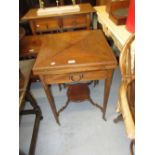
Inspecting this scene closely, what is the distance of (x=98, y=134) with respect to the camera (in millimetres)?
1697

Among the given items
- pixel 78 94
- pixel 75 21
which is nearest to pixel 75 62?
pixel 78 94

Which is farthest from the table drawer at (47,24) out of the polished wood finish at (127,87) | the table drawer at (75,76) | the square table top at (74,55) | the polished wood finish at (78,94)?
the polished wood finish at (127,87)

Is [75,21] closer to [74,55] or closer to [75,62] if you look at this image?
[74,55]

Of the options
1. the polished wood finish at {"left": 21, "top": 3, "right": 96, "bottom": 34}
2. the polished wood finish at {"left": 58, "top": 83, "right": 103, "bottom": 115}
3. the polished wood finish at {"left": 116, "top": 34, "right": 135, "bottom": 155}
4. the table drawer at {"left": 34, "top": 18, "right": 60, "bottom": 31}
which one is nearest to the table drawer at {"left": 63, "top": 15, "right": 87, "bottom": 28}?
the polished wood finish at {"left": 21, "top": 3, "right": 96, "bottom": 34}

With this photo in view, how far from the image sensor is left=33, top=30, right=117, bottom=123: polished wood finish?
1.39 m

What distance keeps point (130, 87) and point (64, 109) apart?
0.95 meters

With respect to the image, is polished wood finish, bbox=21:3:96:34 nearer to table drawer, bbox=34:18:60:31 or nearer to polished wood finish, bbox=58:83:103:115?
table drawer, bbox=34:18:60:31

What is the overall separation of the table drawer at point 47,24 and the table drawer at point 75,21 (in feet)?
0.35

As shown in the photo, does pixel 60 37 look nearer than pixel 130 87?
No

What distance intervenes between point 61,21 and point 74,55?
120cm

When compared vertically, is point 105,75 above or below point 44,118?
above
